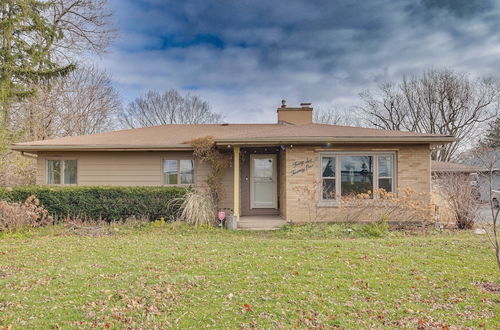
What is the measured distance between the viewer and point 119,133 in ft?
40.4

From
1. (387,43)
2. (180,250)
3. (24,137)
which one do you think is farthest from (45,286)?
(387,43)

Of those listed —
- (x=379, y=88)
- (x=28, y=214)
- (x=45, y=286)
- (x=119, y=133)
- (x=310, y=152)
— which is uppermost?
(x=379, y=88)

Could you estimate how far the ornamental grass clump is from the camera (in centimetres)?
909

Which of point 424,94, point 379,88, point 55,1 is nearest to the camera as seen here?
point 55,1

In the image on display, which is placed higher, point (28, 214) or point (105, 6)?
point (105, 6)

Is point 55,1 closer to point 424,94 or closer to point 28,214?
point 28,214

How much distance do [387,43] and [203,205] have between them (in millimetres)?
12972

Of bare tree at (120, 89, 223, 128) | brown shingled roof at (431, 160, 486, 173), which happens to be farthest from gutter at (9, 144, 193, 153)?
bare tree at (120, 89, 223, 128)

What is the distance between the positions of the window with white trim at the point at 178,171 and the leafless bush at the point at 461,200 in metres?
8.34

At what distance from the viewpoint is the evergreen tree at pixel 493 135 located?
2492cm

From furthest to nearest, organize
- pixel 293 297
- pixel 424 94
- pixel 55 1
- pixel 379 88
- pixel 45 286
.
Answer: pixel 379 88 < pixel 424 94 < pixel 55 1 < pixel 45 286 < pixel 293 297

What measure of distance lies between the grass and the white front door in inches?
146

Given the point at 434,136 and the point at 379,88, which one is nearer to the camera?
the point at 434,136

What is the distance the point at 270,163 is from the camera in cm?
1098
